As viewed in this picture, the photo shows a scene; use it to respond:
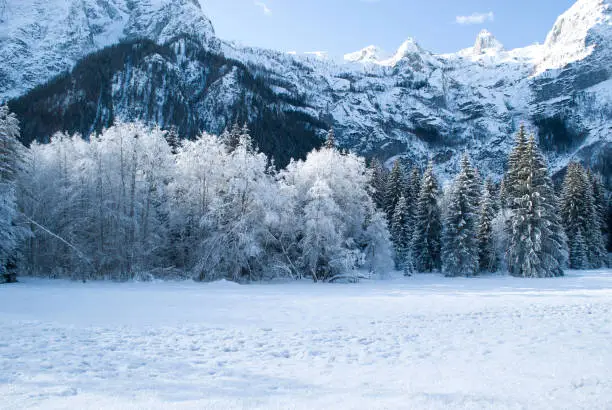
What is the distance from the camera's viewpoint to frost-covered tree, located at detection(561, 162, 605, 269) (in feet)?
151

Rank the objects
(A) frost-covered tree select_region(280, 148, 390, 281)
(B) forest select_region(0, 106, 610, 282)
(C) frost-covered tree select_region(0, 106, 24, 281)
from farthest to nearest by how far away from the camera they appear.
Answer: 1. (A) frost-covered tree select_region(280, 148, 390, 281)
2. (B) forest select_region(0, 106, 610, 282)
3. (C) frost-covered tree select_region(0, 106, 24, 281)

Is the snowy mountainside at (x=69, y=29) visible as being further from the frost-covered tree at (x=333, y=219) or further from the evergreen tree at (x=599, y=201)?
the frost-covered tree at (x=333, y=219)

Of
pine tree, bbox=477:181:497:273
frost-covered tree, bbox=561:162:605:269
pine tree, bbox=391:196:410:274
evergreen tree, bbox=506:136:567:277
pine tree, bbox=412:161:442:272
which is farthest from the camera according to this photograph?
frost-covered tree, bbox=561:162:605:269

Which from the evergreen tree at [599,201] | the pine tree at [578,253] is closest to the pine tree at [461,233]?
the pine tree at [578,253]

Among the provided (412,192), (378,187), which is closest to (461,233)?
(412,192)

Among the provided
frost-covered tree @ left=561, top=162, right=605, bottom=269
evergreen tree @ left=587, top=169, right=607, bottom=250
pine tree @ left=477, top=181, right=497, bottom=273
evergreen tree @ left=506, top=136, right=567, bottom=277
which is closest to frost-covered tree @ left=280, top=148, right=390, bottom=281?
evergreen tree @ left=506, top=136, right=567, bottom=277

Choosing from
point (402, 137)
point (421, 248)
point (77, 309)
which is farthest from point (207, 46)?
point (77, 309)

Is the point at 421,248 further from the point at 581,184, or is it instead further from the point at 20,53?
the point at 20,53

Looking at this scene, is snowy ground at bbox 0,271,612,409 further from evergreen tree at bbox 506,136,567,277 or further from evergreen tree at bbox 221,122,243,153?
evergreen tree at bbox 506,136,567,277

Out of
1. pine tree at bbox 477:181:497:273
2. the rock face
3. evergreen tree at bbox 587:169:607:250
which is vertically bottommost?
pine tree at bbox 477:181:497:273

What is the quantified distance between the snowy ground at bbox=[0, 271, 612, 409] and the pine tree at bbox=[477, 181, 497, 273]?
2911cm

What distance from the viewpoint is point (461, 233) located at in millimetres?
36875

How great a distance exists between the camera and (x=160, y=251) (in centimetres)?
2828

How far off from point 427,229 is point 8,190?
36.9 metres
